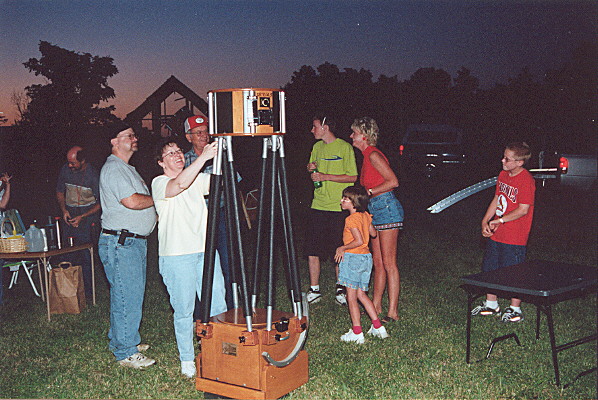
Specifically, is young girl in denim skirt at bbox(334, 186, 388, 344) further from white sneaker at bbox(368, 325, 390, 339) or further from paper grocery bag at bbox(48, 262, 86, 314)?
paper grocery bag at bbox(48, 262, 86, 314)

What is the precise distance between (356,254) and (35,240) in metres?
3.36

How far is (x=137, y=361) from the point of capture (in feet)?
15.7

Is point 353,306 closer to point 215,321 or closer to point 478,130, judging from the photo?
point 215,321

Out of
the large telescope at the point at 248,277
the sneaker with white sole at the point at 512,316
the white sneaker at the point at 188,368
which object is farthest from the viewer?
the sneaker with white sole at the point at 512,316

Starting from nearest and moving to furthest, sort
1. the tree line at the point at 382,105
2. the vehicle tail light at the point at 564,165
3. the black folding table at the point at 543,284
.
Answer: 1. the black folding table at the point at 543,284
2. the vehicle tail light at the point at 564,165
3. the tree line at the point at 382,105

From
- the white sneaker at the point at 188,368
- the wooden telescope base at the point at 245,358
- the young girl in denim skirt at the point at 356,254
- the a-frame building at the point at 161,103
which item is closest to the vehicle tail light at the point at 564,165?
the young girl in denim skirt at the point at 356,254

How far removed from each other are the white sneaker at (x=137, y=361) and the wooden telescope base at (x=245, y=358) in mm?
891

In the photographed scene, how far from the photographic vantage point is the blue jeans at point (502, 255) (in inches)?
223

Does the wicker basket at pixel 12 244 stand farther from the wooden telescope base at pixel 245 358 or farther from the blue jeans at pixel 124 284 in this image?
the wooden telescope base at pixel 245 358

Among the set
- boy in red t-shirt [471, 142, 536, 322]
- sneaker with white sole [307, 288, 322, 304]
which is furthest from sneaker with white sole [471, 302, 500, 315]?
sneaker with white sole [307, 288, 322, 304]

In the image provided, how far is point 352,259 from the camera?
17.0 feet

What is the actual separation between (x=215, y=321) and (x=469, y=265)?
5619mm

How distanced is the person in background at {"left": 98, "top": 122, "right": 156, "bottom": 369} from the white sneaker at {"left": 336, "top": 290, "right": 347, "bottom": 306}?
93.8 inches

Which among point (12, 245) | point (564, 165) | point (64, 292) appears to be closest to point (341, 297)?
point (64, 292)
